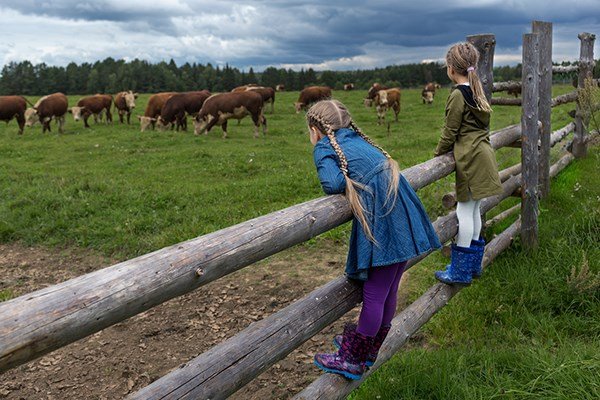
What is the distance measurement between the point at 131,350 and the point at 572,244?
14.1ft

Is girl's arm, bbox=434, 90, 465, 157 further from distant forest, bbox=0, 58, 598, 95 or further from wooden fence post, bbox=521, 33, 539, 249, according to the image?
distant forest, bbox=0, 58, 598, 95

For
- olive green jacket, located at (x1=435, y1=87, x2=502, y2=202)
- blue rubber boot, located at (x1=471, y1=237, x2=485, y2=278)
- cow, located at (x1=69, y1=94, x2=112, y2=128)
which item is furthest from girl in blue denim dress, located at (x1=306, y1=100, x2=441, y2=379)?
cow, located at (x1=69, y1=94, x2=112, y2=128)

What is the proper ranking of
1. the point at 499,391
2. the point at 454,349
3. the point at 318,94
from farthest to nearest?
1. the point at 318,94
2. the point at 454,349
3. the point at 499,391

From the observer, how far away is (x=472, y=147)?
3.97 metres

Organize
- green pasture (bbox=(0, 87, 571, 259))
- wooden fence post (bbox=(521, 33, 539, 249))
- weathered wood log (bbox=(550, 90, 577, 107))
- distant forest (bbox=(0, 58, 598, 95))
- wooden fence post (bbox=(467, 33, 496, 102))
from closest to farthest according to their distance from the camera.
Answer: wooden fence post (bbox=(467, 33, 496, 102))
wooden fence post (bbox=(521, 33, 539, 249))
green pasture (bbox=(0, 87, 571, 259))
weathered wood log (bbox=(550, 90, 577, 107))
distant forest (bbox=(0, 58, 598, 95))

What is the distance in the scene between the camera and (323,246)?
6953mm

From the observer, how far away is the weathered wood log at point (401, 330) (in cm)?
292

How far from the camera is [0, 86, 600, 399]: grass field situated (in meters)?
3.40

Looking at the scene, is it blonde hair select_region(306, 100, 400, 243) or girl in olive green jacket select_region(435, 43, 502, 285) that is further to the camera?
girl in olive green jacket select_region(435, 43, 502, 285)

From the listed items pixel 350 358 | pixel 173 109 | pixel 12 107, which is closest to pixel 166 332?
pixel 350 358

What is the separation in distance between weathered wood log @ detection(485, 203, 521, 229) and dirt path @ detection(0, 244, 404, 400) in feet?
5.76

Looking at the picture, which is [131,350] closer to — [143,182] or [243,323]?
[243,323]

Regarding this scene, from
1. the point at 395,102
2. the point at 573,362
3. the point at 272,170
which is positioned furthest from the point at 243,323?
the point at 395,102

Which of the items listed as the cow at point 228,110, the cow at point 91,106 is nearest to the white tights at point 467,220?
the cow at point 228,110
